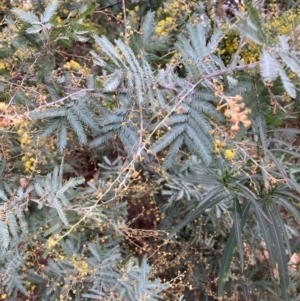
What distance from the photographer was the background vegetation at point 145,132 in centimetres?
117

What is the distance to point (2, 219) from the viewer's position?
1.30m

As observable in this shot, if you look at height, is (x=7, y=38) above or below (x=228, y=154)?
above

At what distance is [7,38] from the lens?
1357mm

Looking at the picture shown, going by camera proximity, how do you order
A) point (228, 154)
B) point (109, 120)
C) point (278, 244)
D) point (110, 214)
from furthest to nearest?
point (110, 214)
point (278, 244)
point (109, 120)
point (228, 154)

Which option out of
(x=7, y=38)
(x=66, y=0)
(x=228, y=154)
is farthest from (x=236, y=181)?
(x=66, y=0)

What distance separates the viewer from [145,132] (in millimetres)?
1312

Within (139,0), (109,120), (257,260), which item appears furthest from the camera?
(257,260)

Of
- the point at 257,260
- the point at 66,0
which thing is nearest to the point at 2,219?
the point at 66,0

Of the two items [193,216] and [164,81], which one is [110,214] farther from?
[164,81]

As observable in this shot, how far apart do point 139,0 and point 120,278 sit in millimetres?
1504

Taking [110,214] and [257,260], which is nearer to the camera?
[110,214]

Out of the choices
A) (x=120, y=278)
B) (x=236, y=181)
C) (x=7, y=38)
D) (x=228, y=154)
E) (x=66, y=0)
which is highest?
(x=66, y=0)

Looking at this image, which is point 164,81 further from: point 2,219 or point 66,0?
point 66,0

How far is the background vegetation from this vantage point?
3.83ft
